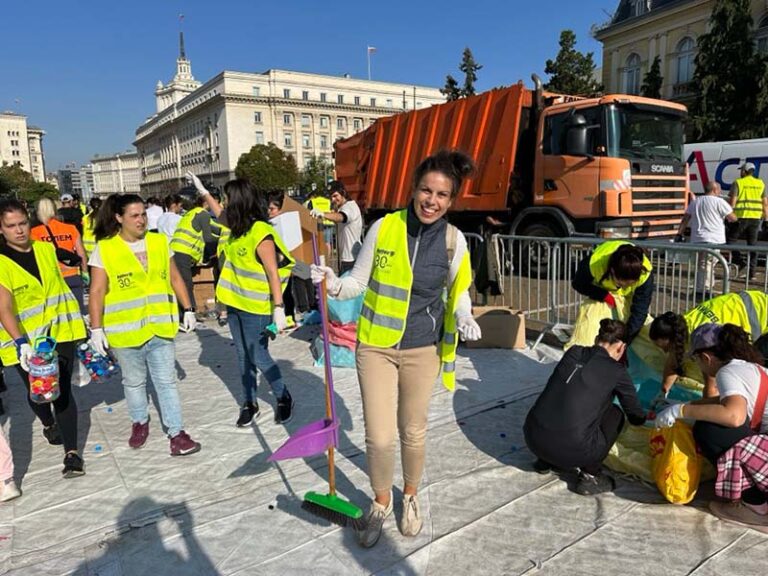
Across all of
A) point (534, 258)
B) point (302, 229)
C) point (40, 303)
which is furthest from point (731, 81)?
point (40, 303)

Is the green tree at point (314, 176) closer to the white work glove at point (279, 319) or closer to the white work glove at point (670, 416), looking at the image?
the white work glove at point (279, 319)

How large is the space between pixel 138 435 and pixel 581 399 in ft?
9.30

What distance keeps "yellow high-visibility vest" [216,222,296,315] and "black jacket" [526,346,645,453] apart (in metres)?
2.05

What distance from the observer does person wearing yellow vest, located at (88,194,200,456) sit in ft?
11.0

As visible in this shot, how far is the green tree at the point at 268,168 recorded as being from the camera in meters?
56.6

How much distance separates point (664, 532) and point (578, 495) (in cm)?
45

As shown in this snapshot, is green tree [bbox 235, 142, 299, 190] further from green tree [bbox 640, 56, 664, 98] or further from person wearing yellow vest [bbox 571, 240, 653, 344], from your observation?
person wearing yellow vest [bbox 571, 240, 653, 344]

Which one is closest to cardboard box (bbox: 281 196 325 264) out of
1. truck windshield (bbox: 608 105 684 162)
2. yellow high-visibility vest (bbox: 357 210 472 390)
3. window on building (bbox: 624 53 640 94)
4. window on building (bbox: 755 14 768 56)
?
truck windshield (bbox: 608 105 684 162)

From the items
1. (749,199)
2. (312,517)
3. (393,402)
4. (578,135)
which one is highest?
(578,135)

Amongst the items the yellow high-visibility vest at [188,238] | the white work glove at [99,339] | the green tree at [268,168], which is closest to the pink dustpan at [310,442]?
the white work glove at [99,339]

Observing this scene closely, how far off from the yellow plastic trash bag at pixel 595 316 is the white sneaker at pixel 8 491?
3608 millimetres

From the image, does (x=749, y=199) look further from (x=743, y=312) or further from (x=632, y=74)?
(x=632, y=74)

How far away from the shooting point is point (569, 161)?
28.1 ft

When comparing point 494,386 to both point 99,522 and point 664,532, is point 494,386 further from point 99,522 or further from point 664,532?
point 99,522
